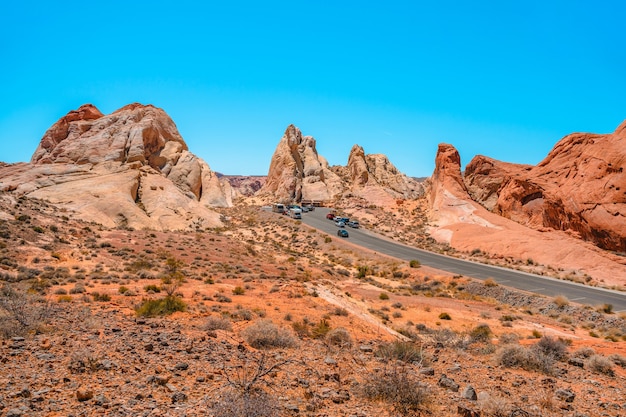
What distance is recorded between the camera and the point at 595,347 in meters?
14.0

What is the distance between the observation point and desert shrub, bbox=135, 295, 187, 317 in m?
12.1

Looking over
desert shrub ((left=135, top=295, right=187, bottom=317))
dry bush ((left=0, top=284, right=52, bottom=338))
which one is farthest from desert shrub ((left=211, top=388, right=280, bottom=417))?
desert shrub ((left=135, top=295, right=187, bottom=317))

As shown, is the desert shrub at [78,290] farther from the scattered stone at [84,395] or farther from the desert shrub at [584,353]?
the desert shrub at [584,353]

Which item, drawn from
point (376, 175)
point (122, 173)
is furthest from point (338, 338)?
point (376, 175)

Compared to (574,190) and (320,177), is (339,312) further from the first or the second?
(320,177)

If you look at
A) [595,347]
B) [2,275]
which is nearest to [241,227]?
[2,275]

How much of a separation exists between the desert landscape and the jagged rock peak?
0.30m

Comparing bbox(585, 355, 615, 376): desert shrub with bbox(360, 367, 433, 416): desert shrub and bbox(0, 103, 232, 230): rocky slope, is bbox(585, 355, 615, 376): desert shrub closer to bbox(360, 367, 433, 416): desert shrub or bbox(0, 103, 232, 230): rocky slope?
bbox(360, 367, 433, 416): desert shrub

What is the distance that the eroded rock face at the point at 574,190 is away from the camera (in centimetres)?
3784

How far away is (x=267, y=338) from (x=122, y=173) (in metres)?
48.1

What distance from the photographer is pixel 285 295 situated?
1795cm

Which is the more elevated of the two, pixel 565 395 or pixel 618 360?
pixel 565 395

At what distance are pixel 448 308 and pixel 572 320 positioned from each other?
657 cm

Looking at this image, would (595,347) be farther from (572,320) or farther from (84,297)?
(84,297)
